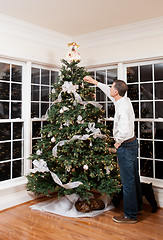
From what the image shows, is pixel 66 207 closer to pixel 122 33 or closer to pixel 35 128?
pixel 35 128

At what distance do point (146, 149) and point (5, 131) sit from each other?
7.29ft

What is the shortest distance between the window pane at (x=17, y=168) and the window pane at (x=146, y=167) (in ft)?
6.43

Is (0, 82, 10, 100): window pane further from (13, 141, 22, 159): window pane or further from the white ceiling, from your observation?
the white ceiling

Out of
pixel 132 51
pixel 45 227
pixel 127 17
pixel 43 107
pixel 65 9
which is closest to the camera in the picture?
pixel 45 227

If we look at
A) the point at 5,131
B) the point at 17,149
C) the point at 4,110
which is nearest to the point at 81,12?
the point at 4,110

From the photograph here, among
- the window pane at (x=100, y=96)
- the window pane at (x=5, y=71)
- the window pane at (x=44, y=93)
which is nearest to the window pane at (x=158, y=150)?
the window pane at (x=100, y=96)

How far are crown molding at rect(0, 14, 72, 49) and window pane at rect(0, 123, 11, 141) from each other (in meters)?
1.38

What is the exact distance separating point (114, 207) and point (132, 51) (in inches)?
96.1

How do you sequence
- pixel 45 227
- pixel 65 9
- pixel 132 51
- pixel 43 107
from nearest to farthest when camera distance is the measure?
pixel 45 227 < pixel 65 9 < pixel 132 51 < pixel 43 107

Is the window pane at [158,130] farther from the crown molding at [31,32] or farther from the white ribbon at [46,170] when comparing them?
the crown molding at [31,32]

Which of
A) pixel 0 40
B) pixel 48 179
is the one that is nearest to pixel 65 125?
pixel 48 179

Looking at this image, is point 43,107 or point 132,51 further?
point 43,107

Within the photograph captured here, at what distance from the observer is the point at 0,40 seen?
351 cm

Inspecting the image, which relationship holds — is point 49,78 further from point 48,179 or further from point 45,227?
point 45,227
